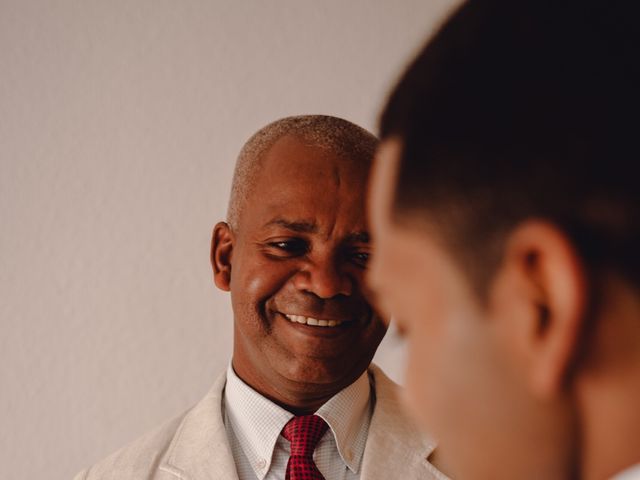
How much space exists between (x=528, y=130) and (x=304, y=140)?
1049 mm

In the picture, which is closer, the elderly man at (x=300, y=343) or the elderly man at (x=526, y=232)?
the elderly man at (x=526, y=232)

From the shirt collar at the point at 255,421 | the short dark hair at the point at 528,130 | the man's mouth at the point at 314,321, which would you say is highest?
the short dark hair at the point at 528,130

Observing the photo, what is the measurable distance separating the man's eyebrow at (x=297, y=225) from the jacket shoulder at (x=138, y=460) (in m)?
0.48

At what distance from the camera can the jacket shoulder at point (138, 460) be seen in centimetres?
150

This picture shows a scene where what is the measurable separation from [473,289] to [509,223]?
0.05 m

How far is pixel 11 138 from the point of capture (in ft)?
6.81

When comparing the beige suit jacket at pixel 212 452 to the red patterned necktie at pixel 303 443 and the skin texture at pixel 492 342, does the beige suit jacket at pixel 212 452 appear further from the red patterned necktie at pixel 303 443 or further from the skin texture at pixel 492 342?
the skin texture at pixel 492 342

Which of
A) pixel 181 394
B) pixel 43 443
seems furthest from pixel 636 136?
pixel 43 443

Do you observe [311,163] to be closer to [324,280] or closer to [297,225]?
[297,225]

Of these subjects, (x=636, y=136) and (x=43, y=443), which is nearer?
(x=636, y=136)

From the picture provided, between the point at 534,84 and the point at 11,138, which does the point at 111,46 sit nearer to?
the point at 11,138

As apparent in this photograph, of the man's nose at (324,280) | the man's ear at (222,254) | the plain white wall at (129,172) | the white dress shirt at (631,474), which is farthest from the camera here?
the plain white wall at (129,172)

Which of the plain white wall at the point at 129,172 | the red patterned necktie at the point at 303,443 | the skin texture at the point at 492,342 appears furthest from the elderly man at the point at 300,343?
the skin texture at the point at 492,342

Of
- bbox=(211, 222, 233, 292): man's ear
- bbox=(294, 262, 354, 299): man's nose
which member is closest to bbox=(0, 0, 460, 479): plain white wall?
bbox=(211, 222, 233, 292): man's ear
